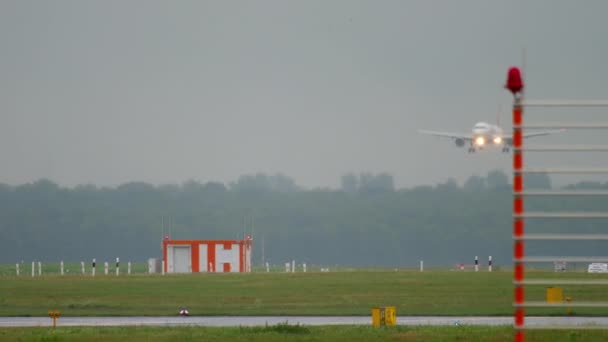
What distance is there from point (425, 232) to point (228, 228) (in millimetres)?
18584

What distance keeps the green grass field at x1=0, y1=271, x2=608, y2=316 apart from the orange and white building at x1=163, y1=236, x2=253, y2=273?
9781 millimetres

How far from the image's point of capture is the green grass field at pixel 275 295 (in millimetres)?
39000

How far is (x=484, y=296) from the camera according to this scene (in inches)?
1725

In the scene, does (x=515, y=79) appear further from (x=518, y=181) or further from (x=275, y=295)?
(x=275, y=295)

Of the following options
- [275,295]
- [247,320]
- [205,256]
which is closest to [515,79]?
[247,320]

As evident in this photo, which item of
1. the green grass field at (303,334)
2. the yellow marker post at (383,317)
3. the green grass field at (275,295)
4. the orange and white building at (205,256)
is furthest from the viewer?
the orange and white building at (205,256)

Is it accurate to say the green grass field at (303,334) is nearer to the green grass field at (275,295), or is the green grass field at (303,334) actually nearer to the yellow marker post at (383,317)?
the yellow marker post at (383,317)

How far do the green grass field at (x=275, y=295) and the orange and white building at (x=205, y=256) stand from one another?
32.1ft

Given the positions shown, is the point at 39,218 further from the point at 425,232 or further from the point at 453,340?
the point at 453,340

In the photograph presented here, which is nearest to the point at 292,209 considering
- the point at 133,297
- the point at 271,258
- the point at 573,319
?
the point at 271,258

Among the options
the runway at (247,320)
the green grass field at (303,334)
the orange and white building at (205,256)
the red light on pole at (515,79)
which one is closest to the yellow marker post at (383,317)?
the green grass field at (303,334)

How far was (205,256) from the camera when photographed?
235ft

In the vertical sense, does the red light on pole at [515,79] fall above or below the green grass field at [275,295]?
above

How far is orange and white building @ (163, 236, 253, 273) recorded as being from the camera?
70.9 meters
